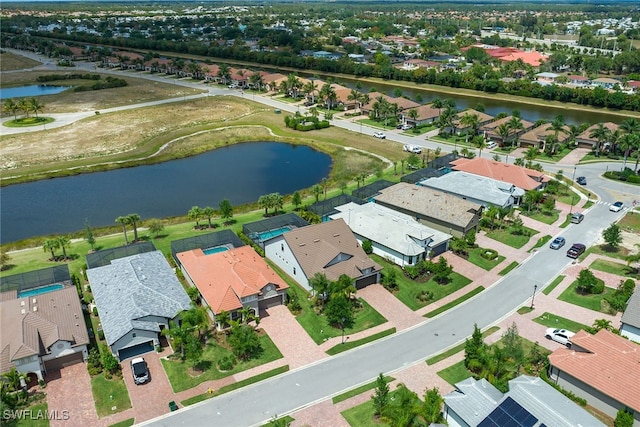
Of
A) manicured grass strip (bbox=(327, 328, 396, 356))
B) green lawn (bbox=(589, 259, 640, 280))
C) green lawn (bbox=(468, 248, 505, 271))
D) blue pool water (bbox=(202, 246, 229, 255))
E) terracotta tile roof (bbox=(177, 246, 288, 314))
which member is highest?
terracotta tile roof (bbox=(177, 246, 288, 314))

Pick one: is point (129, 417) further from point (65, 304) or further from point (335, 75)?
point (335, 75)

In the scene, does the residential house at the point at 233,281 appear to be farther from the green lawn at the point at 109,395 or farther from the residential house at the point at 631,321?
the residential house at the point at 631,321

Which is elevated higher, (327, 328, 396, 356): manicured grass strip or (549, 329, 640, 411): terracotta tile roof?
(549, 329, 640, 411): terracotta tile roof

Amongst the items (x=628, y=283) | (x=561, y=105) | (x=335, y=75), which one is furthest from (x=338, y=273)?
(x=335, y=75)

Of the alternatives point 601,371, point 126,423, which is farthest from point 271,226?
point 601,371

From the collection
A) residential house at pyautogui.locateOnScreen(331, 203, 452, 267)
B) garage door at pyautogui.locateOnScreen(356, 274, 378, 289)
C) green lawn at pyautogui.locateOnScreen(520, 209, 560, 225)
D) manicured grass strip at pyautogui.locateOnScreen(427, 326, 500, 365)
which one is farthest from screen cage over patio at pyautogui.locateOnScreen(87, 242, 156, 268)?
green lawn at pyautogui.locateOnScreen(520, 209, 560, 225)

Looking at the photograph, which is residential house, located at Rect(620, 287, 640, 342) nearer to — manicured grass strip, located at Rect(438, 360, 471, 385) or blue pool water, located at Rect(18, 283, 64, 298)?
manicured grass strip, located at Rect(438, 360, 471, 385)

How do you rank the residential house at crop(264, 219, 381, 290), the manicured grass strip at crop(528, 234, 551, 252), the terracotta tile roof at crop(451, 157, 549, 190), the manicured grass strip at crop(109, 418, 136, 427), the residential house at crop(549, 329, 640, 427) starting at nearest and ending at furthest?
1. the residential house at crop(549, 329, 640, 427)
2. the manicured grass strip at crop(109, 418, 136, 427)
3. the residential house at crop(264, 219, 381, 290)
4. the manicured grass strip at crop(528, 234, 551, 252)
5. the terracotta tile roof at crop(451, 157, 549, 190)

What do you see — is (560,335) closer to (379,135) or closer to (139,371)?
(139,371)
